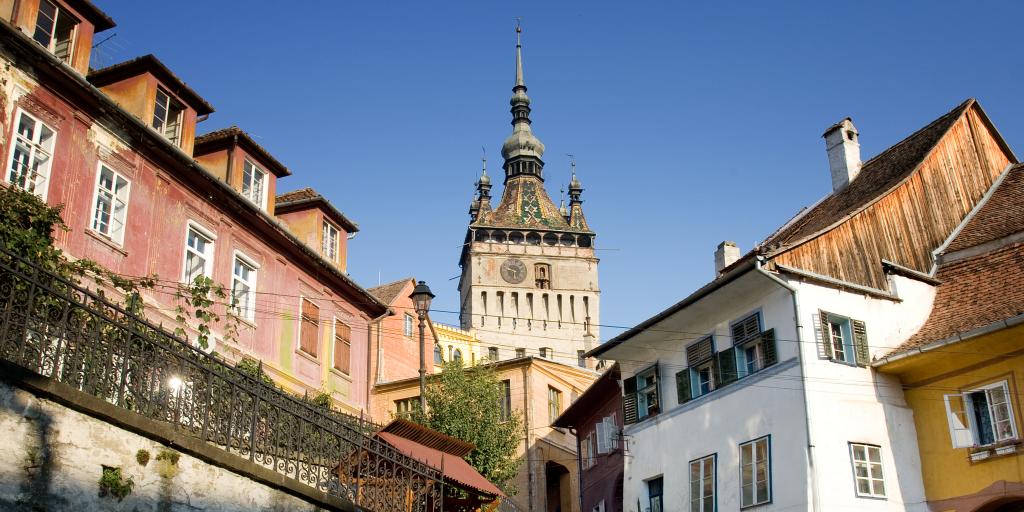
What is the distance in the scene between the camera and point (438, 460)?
1836 centimetres

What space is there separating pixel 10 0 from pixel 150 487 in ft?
36.5

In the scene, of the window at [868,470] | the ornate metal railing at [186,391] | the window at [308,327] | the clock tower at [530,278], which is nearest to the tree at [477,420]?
the window at [308,327]

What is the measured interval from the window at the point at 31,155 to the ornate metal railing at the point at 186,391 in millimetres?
4676

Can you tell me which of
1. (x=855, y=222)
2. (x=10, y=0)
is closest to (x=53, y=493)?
(x=10, y=0)

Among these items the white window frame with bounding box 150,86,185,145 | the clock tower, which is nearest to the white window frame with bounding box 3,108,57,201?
the white window frame with bounding box 150,86,185,145

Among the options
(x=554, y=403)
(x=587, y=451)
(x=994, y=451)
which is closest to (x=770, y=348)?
(x=994, y=451)

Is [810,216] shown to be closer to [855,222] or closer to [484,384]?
[855,222]

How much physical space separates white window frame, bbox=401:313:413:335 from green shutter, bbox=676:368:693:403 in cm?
2615

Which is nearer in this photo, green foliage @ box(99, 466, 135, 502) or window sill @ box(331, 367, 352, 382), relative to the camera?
green foliage @ box(99, 466, 135, 502)

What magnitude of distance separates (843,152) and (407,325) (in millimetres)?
26965

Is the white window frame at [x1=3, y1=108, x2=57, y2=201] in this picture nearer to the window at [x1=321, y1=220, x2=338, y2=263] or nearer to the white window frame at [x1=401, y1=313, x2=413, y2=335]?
the window at [x1=321, y1=220, x2=338, y2=263]

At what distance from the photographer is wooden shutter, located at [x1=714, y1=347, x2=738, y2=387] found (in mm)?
23688

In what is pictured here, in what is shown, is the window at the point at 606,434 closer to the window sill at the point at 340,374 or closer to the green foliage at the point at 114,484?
the window sill at the point at 340,374

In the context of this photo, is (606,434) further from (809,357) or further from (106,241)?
(106,241)
